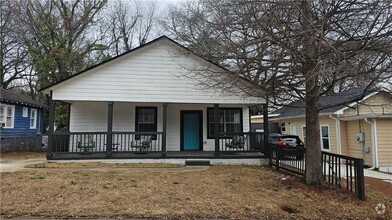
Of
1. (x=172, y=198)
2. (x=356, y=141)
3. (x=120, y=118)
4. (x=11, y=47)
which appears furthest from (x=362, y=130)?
(x=11, y=47)

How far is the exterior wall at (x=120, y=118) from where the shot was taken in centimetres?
1452

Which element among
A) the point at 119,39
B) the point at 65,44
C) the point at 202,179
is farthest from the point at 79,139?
the point at 119,39

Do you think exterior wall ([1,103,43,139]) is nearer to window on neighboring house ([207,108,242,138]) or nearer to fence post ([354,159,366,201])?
window on neighboring house ([207,108,242,138])

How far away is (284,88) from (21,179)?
25.3 ft

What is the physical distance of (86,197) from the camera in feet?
21.1

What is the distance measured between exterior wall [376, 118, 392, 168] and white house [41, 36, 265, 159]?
20.5 ft

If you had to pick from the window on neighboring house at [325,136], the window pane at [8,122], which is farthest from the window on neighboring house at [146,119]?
the window on neighboring house at [325,136]

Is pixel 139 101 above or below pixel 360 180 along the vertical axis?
above

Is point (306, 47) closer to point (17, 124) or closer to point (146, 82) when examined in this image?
point (146, 82)

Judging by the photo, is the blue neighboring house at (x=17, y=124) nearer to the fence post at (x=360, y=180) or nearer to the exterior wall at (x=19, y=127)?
the exterior wall at (x=19, y=127)

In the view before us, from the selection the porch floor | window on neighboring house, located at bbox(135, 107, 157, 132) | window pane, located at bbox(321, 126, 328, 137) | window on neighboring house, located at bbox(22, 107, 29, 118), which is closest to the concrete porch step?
the porch floor

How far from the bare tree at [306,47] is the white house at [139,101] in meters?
3.73

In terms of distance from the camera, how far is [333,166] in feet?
28.2

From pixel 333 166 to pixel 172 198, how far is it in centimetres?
502
